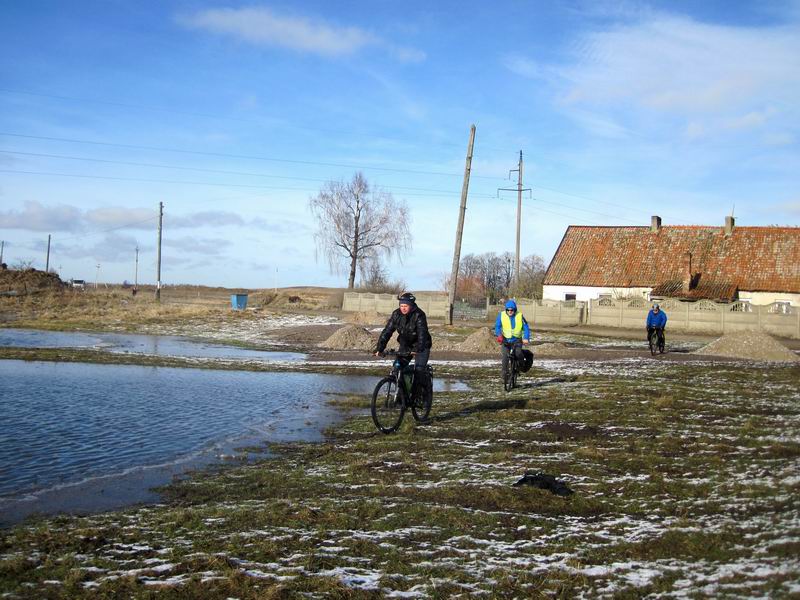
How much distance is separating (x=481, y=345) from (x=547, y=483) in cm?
2117

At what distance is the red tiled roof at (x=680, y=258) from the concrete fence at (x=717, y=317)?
315 inches

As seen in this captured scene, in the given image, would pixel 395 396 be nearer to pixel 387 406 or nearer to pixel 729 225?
pixel 387 406

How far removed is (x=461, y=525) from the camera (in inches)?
249

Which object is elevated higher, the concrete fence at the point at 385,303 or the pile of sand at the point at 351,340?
the concrete fence at the point at 385,303

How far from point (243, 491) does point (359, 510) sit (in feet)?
5.31

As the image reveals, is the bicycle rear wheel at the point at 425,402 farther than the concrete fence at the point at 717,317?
No

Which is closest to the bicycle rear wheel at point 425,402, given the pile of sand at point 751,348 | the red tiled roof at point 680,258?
the pile of sand at point 751,348

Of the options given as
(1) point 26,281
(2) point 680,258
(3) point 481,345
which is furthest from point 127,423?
(1) point 26,281

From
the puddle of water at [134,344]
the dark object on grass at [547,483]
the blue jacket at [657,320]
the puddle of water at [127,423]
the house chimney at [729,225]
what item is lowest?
the puddle of water at [127,423]

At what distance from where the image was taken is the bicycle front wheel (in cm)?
1134

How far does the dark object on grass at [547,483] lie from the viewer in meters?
7.44

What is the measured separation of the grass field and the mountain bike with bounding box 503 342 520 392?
16.4 feet

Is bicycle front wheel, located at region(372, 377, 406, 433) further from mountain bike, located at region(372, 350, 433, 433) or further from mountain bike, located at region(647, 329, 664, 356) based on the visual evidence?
mountain bike, located at region(647, 329, 664, 356)

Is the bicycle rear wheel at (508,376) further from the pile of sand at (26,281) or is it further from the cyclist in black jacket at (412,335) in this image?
the pile of sand at (26,281)
